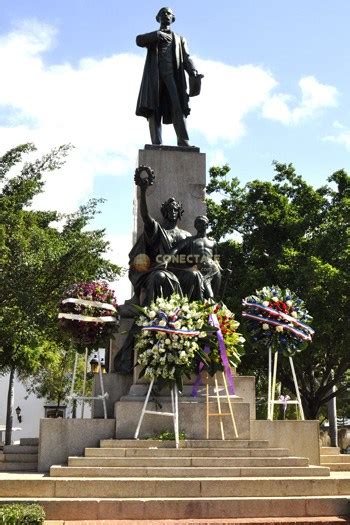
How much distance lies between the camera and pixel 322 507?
359 inches

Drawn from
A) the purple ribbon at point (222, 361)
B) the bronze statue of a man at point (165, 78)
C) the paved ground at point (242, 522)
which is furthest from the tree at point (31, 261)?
the paved ground at point (242, 522)

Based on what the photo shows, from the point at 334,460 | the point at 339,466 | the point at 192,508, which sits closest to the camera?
the point at 192,508

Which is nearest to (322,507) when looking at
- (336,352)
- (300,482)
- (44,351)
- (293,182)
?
(300,482)

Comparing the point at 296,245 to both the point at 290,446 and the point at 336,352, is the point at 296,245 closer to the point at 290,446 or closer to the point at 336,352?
the point at 336,352

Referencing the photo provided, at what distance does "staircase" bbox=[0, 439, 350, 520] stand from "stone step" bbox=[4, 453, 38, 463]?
1.88 m

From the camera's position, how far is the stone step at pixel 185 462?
998 centimetres

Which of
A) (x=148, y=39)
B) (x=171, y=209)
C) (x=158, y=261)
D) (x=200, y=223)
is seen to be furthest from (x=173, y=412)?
(x=148, y=39)

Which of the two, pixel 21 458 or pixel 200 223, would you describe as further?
pixel 200 223

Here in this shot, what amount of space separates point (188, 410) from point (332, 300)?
13442 mm

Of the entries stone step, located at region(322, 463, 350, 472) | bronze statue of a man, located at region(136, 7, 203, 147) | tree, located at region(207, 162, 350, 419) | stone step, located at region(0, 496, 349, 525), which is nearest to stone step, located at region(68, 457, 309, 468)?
stone step, located at region(0, 496, 349, 525)

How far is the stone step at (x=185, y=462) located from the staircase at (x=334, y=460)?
251 centimetres

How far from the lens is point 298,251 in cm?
2525

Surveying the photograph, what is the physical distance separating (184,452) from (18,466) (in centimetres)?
313

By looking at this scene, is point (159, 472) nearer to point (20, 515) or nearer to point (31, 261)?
point (20, 515)
